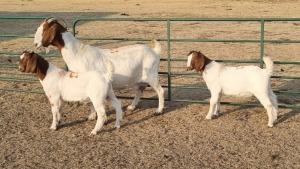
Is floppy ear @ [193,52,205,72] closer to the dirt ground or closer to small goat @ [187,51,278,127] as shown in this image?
small goat @ [187,51,278,127]

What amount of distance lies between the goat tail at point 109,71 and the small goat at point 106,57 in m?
0.06

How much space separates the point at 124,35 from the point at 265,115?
1027 centimetres

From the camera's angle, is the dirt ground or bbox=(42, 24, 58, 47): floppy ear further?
bbox=(42, 24, 58, 47): floppy ear

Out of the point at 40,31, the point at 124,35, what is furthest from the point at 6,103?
the point at 124,35

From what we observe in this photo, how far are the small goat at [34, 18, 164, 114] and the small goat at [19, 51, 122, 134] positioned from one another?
0.38m

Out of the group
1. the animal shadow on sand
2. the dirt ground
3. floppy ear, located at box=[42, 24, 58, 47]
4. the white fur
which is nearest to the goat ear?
the white fur

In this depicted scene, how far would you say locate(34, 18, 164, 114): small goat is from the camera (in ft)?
24.3

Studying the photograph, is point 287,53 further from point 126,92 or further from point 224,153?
point 224,153

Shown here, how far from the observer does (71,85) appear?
702 centimetres

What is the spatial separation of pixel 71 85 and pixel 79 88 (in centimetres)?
14

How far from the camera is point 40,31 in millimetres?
7406

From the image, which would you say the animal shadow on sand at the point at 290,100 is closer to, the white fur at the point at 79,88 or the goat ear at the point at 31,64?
the white fur at the point at 79,88

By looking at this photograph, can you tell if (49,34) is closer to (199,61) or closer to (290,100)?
(199,61)

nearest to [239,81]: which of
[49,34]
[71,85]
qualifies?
[71,85]
